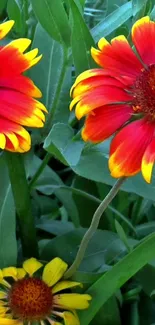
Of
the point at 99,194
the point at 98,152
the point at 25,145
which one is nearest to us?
the point at 25,145

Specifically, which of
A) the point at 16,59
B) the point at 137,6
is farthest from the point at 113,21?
the point at 16,59

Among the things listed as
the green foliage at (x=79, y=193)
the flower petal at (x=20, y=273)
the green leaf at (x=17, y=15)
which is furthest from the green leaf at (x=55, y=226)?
the green leaf at (x=17, y=15)

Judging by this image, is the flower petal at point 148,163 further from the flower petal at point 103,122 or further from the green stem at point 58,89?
the green stem at point 58,89

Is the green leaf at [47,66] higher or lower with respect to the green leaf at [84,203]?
higher

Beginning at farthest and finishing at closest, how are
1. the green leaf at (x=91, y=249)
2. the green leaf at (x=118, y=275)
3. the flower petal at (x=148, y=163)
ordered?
the green leaf at (x=91, y=249)
the green leaf at (x=118, y=275)
the flower petal at (x=148, y=163)

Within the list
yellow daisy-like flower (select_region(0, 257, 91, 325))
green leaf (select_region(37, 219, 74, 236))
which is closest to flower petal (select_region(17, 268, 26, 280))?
yellow daisy-like flower (select_region(0, 257, 91, 325))

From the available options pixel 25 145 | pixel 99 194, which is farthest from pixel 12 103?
pixel 99 194

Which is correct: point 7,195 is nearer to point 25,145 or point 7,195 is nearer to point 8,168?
point 8,168
